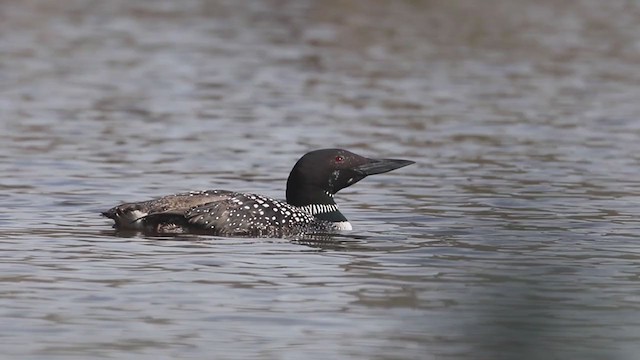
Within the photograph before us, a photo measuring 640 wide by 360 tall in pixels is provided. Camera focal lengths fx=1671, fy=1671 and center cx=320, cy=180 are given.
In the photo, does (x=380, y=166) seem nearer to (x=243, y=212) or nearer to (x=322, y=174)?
(x=322, y=174)

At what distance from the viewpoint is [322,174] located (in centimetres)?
1127

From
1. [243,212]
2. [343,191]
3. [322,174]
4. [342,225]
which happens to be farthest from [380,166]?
[343,191]

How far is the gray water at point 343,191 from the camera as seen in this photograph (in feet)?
23.0

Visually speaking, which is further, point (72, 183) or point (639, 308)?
point (72, 183)

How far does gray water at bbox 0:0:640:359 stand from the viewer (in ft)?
23.0

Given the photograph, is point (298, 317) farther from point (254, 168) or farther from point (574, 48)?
point (574, 48)

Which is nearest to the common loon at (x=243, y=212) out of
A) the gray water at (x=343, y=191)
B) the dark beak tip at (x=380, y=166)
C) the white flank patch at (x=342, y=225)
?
the white flank patch at (x=342, y=225)

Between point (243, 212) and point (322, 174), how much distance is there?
2.79ft

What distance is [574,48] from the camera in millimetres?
23828

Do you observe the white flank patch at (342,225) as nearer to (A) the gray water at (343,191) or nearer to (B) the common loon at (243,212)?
(B) the common loon at (243,212)

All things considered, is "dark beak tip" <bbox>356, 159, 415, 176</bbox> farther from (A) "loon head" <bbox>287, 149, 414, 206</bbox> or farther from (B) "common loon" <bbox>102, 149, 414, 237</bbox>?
(B) "common loon" <bbox>102, 149, 414, 237</bbox>

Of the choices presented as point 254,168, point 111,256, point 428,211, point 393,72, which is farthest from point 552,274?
point 393,72

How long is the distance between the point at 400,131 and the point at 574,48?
8039mm

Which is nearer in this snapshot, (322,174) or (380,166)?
(322,174)
